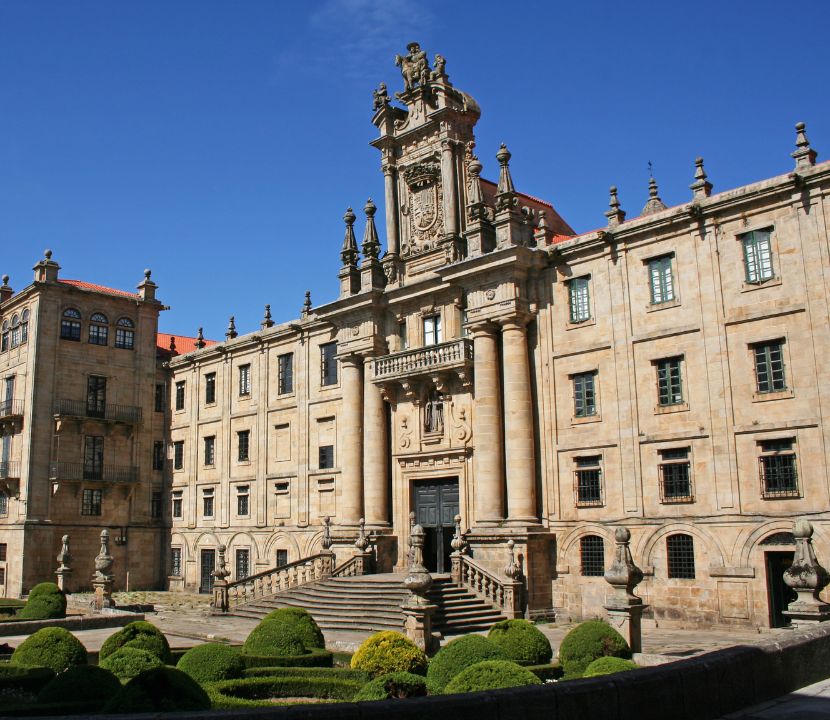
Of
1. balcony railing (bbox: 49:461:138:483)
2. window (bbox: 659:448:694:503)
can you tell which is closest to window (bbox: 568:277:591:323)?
window (bbox: 659:448:694:503)

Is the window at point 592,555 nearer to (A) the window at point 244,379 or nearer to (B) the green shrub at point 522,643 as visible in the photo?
(B) the green shrub at point 522,643

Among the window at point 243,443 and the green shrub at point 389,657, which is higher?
the window at point 243,443

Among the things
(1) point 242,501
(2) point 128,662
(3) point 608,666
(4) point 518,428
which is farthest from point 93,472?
(3) point 608,666

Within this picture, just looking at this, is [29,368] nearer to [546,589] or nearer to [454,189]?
[454,189]

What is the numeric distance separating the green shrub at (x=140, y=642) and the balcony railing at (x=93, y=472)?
28171 mm

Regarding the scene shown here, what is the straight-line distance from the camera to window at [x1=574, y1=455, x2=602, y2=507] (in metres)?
27.5

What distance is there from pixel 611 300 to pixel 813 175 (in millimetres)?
6920

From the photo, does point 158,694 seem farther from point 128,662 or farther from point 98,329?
point 98,329

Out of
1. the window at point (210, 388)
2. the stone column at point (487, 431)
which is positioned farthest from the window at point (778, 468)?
the window at point (210, 388)

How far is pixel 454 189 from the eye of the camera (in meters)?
32.2

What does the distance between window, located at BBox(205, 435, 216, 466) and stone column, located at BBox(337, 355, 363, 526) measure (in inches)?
467

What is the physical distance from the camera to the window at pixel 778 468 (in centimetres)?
2342

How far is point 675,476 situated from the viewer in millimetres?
25797

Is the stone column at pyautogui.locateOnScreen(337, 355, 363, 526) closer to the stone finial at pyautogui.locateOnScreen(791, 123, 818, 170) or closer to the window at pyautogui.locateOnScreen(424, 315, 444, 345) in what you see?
the window at pyautogui.locateOnScreen(424, 315, 444, 345)
